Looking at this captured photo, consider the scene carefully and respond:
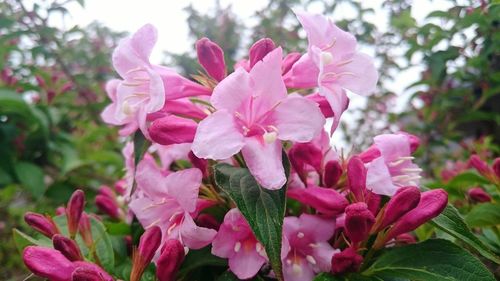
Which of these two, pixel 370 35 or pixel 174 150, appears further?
pixel 370 35

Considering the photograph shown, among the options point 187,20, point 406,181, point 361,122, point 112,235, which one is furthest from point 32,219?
point 361,122

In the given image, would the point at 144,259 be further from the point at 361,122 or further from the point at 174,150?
the point at 361,122

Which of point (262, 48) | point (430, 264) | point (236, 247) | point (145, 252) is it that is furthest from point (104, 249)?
point (430, 264)

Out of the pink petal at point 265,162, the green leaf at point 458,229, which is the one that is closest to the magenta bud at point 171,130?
the pink petal at point 265,162

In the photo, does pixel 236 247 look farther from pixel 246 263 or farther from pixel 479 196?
pixel 479 196

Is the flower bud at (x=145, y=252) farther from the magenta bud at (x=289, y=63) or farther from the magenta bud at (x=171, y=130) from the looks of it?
the magenta bud at (x=289, y=63)

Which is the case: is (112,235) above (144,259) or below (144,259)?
below
